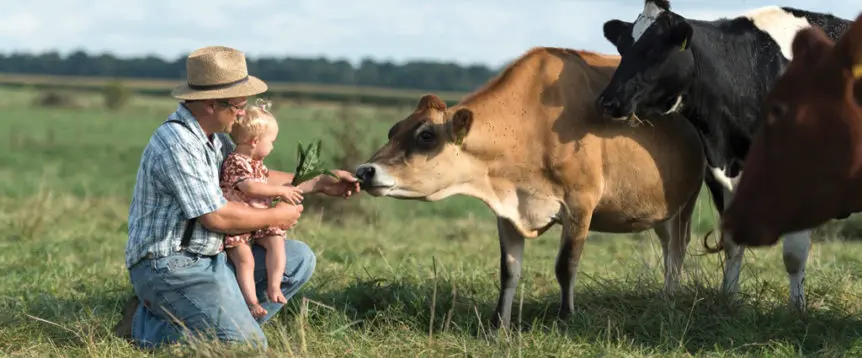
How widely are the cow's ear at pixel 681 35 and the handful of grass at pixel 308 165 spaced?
2107mm

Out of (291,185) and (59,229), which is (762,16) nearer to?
(291,185)

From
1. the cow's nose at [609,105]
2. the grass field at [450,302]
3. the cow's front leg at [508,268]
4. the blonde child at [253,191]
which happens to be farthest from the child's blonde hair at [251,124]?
the cow's nose at [609,105]

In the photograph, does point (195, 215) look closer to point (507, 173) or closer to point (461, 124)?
point (461, 124)

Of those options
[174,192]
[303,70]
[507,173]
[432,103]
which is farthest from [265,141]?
[303,70]

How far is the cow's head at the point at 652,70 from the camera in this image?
6.13 m

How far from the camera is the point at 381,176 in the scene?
20.1ft

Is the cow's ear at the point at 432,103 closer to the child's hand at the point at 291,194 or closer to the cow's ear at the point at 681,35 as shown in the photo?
the child's hand at the point at 291,194

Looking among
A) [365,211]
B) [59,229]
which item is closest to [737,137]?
[59,229]

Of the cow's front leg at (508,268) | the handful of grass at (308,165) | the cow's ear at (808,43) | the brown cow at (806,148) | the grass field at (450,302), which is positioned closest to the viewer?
the brown cow at (806,148)

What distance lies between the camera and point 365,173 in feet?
20.0

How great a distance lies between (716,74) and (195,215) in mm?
3158

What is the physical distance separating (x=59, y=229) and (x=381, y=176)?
6119 mm

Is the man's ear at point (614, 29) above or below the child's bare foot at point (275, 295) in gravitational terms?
above

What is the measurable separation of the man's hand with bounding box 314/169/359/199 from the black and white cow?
58.4 inches
